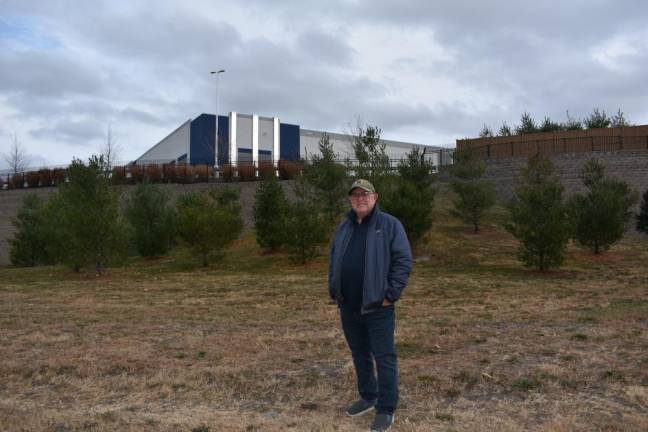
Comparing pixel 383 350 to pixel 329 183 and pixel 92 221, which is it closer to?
pixel 92 221

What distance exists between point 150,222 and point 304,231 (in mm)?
8191

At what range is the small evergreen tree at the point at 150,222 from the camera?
24.2m

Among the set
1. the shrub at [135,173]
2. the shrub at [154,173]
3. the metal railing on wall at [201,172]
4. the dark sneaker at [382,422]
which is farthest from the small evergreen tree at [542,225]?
the shrub at [135,173]

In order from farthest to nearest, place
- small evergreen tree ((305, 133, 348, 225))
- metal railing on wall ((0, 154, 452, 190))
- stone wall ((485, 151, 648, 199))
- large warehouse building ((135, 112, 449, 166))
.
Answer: large warehouse building ((135, 112, 449, 166)), metal railing on wall ((0, 154, 452, 190)), stone wall ((485, 151, 648, 199)), small evergreen tree ((305, 133, 348, 225))

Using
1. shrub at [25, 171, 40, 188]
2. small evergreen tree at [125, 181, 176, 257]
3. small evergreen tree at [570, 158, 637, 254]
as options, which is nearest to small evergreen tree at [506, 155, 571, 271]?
small evergreen tree at [570, 158, 637, 254]

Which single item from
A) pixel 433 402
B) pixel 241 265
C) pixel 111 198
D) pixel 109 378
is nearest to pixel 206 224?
pixel 241 265

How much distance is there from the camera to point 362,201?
4035mm

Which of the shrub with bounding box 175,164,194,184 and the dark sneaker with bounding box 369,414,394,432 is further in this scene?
the shrub with bounding box 175,164,194,184

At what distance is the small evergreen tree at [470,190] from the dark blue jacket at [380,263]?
21647 mm

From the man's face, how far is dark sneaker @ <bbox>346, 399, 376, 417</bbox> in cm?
135

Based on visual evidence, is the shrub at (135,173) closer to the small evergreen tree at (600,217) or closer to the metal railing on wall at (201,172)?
the metal railing on wall at (201,172)

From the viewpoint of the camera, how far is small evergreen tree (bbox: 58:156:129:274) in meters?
18.9

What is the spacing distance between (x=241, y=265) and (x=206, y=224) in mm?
1940

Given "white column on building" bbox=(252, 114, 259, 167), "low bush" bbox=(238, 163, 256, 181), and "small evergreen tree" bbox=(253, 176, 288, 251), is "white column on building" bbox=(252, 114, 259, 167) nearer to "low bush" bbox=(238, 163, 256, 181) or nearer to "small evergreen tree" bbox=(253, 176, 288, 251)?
"low bush" bbox=(238, 163, 256, 181)
